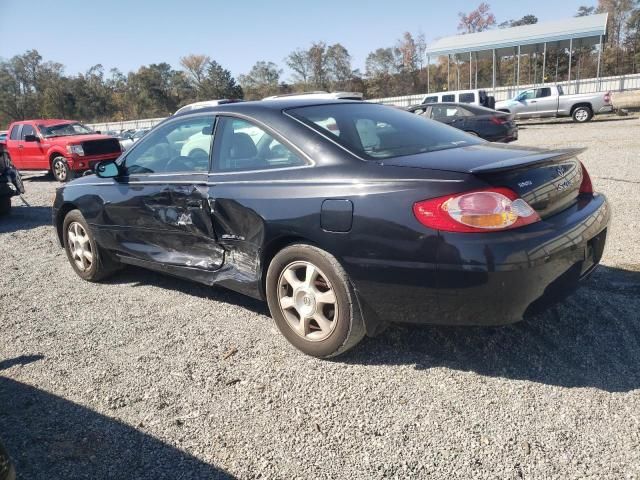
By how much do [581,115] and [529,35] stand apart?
415 inches

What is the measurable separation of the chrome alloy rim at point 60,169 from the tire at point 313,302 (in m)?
12.9

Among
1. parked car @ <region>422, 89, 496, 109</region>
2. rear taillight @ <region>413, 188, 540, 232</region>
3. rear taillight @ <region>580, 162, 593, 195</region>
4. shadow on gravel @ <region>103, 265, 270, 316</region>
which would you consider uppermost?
rear taillight @ <region>413, 188, 540, 232</region>

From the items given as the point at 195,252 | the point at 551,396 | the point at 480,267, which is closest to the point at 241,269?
the point at 195,252

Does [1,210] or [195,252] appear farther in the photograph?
[1,210]

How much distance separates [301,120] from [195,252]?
4.20ft

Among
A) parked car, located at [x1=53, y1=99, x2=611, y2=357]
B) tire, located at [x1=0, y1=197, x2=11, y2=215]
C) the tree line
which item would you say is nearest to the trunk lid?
parked car, located at [x1=53, y1=99, x2=611, y2=357]

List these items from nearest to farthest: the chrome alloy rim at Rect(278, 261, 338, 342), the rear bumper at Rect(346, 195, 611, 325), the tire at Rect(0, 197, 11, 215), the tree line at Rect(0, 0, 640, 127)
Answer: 1. the rear bumper at Rect(346, 195, 611, 325)
2. the chrome alloy rim at Rect(278, 261, 338, 342)
3. the tire at Rect(0, 197, 11, 215)
4. the tree line at Rect(0, 0, 640, 127)

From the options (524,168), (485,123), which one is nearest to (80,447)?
(524,168)

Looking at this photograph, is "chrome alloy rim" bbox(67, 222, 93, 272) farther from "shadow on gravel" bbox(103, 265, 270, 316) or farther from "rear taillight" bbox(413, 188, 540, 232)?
"rear taillight" bbox(413, 188, 540, 232)

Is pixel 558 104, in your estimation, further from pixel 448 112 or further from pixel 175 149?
pixel 175 149

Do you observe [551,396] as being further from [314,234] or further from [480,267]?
[314,234]

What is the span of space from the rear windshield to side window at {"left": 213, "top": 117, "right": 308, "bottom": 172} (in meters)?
0.07

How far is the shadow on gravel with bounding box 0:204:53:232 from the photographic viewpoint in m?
8.31

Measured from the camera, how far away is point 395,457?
7.29ft
